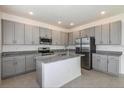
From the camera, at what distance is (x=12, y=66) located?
3797 mm

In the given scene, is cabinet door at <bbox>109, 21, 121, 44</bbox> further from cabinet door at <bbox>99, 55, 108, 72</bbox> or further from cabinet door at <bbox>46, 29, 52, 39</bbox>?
cabinet door at <bbox>46, 29, 52, 39</bbox>

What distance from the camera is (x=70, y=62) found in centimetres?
345

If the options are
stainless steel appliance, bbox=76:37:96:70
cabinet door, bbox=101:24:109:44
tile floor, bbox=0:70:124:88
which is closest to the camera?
tile floor, bbox=0:70:124:88

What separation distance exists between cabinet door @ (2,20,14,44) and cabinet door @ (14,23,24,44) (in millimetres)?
173

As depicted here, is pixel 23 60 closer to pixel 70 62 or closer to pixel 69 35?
pixel 70 62

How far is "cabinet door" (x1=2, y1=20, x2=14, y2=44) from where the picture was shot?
150 inches

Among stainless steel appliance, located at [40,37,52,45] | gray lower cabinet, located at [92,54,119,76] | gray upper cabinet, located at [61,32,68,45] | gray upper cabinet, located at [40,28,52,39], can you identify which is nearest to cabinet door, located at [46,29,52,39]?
gray upper cabinet, located at [40,28,52,39]

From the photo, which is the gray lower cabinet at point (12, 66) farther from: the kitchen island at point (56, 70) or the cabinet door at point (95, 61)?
the cabinet door at point (95, 61)

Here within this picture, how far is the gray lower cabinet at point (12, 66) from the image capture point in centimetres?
359

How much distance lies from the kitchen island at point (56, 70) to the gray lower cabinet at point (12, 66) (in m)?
1.31

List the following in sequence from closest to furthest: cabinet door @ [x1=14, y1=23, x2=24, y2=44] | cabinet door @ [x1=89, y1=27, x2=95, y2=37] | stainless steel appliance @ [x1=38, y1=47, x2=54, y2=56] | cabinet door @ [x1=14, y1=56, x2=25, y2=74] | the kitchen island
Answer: the kitchen island
cabinet door @ [x1=14, y1=56, x2=25, y2=74]
cabinet door @ [x1=14, y1=23, x2=24, y2=44]
cabinet door @ [x1=89, y1=27, x2=95, y2=37]
stainless steel appliance @ [x1=38, y1=47, x2=54, y2=56]

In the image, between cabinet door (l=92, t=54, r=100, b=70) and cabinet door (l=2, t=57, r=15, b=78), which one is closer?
cabinet door (l=2, t=57, r=15, b=78)

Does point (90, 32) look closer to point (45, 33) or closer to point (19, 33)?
point (45, 33)

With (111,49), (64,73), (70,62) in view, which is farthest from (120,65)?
(64,73)
